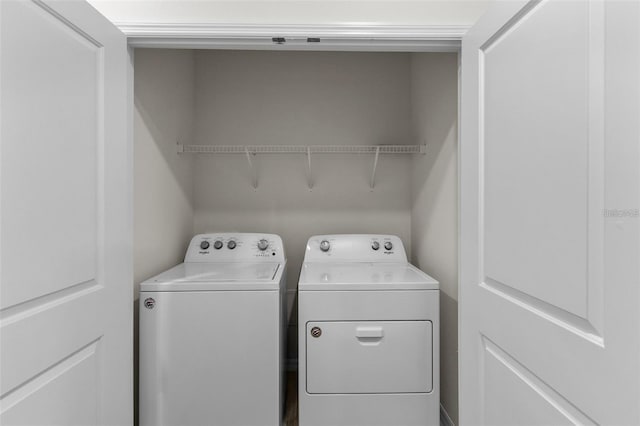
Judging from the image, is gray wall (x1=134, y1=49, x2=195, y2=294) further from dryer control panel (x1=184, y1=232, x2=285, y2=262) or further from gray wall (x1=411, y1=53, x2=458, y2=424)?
gray wall (x1=411, y1=53, x2=458, y2=424)

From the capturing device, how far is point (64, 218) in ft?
3.23

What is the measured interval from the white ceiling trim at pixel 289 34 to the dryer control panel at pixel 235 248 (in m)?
1.28

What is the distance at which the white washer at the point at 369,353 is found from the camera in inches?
68.6

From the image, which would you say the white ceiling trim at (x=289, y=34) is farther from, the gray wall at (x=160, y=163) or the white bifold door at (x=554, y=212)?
the gray wall at (x=160, y=163)

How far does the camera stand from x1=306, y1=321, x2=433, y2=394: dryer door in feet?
5.72

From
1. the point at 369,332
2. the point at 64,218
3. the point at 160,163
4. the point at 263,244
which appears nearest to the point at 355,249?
the point at 263,244

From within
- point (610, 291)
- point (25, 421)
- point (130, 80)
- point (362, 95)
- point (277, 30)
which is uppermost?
point (362, 95)

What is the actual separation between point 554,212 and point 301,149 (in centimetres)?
190

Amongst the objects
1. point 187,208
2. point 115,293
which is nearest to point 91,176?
point 115,293

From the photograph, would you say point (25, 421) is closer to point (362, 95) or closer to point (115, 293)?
point (115, 293)

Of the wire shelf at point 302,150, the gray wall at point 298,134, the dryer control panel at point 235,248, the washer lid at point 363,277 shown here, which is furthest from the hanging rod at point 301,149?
the washer lid at point 363,277

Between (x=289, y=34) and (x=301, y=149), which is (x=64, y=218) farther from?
(x=301, y=149)

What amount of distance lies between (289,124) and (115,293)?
1.76 m

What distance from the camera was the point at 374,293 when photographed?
5.76ft
